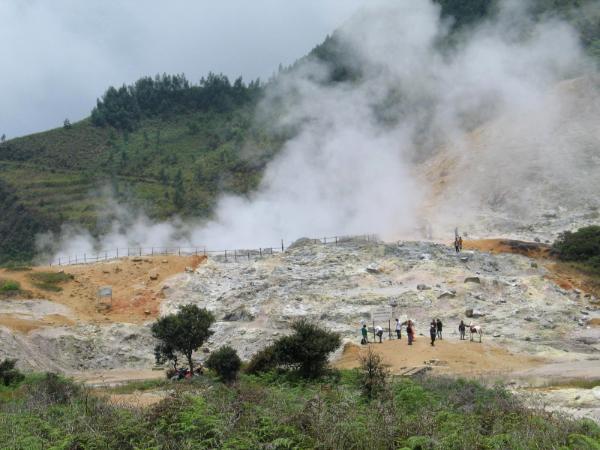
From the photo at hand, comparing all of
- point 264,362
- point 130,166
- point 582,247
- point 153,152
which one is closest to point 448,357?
point 264,362

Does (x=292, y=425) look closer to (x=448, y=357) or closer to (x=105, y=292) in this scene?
(x=448, y=357)

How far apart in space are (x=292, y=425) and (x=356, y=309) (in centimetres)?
2014

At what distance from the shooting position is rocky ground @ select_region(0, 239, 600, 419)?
22.4 meters

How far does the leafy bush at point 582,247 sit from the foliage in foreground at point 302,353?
21.1 m

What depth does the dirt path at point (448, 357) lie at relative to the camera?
19.8 meters

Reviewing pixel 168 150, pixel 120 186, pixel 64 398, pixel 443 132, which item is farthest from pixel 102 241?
pixel 64 398

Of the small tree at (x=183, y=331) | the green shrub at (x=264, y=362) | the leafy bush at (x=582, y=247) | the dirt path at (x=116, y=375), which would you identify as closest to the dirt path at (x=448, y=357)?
the green shrub at (x=264, y=362)

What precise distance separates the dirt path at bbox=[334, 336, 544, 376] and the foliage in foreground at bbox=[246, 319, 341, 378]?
2.73 metres

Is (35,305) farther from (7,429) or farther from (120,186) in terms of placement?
(120,186)

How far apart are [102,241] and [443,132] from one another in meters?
32.5

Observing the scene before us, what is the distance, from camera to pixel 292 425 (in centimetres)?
877

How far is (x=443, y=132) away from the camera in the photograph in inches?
2367

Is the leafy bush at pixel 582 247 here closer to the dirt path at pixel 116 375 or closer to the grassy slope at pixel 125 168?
the dirt path at pixel 116 375

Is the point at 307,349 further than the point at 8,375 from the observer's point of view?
No
